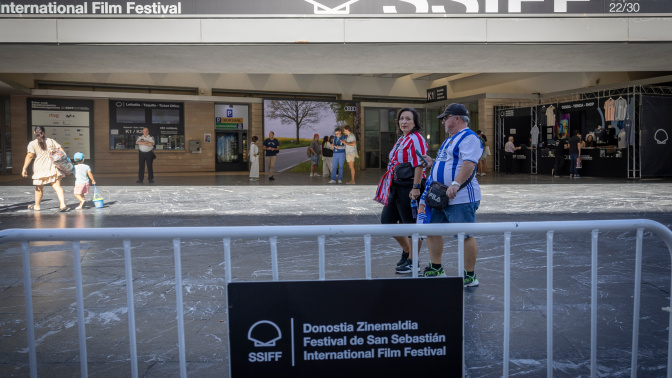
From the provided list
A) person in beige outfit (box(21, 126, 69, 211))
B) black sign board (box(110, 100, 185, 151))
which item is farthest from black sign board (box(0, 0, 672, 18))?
black sign board (box(110, 100, 185, 151))

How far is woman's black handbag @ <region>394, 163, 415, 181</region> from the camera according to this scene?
5.27 meters

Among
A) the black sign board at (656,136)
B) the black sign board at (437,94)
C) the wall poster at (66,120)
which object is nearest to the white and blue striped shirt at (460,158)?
the black sign board at (656,136)

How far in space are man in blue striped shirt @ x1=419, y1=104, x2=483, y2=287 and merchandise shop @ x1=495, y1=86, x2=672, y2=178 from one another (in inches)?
707

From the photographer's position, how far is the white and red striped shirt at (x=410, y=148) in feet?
17.0

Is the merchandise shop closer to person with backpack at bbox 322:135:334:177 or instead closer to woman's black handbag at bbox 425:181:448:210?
person with backpack at bbox 322:135:334:177

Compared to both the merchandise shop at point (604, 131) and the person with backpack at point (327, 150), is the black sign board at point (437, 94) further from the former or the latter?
the person with backpack at point (327, 150)

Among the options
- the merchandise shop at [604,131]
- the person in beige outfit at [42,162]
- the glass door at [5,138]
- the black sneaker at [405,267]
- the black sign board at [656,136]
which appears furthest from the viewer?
the glass door at [5,138]

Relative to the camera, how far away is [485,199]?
41.7ft

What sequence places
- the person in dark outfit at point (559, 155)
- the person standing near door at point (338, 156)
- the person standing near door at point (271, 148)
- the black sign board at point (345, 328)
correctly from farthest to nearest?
the person in dark outfit at point (559, 155) < the person standing near door at point (271, 148) < the person standing near door at point (338, 156) < the black sign board at point (345, 328)

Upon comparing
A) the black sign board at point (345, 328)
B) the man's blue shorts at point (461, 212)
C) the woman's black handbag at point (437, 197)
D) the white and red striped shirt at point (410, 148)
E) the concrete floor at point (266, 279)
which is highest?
the white and red striped shirt at point (410, 148)

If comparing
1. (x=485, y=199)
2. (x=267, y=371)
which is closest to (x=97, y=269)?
(x=267, y=371)

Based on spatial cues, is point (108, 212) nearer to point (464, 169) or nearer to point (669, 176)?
point (464, 169)

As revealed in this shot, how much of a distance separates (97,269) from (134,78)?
A: 23.5 metres

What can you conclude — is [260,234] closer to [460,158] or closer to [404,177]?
[460,158]
